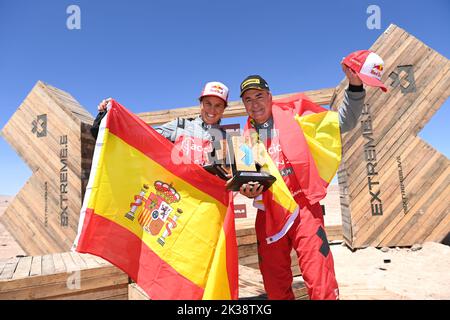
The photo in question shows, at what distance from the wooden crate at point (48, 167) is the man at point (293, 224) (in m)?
4.96

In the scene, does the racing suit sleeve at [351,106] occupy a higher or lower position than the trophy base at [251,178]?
higher

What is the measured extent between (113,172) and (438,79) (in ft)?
22.0

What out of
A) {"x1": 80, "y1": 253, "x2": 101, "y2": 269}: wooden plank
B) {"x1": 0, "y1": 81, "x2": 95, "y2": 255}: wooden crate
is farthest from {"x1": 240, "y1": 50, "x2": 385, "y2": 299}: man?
{"x1": 0, "y1": 81, "x2": 95, "y2": 255}: wooden crate

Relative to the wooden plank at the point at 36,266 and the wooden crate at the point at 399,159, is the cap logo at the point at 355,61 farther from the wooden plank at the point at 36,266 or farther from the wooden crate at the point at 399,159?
the wooden crate at the point at 399,159

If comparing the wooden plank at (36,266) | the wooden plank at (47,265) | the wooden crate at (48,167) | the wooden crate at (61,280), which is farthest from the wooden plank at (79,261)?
the wooden crate at (48,167)

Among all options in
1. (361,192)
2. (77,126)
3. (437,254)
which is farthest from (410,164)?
(77,126)

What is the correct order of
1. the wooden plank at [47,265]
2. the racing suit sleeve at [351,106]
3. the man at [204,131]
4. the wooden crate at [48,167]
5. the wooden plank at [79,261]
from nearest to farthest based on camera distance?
the racing suit sleeve at [351,106] < the man at [204,131] < the wooden plank at [47,265] < the wooden plank at [79,261] < the wooden crate at [48,167]

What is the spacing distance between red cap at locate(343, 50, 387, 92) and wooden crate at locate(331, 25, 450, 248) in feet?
13.7

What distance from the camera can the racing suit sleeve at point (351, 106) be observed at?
2.32 m

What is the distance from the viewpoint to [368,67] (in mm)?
2234

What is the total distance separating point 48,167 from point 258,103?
5781 mm

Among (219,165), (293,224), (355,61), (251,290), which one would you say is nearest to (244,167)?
(219,165)

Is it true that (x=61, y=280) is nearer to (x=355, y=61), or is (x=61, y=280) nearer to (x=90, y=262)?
(x=90, y=262)

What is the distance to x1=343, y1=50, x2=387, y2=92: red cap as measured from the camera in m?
2.23
